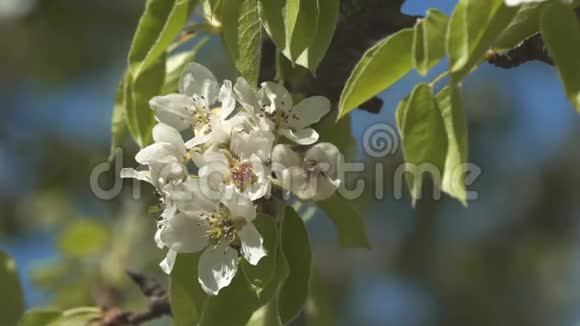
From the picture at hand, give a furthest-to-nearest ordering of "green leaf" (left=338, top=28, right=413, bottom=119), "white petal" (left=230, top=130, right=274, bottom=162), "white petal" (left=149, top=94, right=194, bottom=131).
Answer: "white petal" (left=149, top=94, right=194, bottom=131), "white petal" (left=230, top=130, right=274, bottom=162), "green leaf" (left=338, top=28, right=413, bottom=119)

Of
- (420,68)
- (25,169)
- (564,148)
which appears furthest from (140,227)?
(564,148)

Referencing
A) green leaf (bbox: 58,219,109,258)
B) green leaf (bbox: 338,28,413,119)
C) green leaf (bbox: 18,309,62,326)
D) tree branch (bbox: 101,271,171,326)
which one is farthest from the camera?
green leaf (bbox: 58,219,109,258)

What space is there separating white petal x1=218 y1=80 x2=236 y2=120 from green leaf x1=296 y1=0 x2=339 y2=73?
0.11m

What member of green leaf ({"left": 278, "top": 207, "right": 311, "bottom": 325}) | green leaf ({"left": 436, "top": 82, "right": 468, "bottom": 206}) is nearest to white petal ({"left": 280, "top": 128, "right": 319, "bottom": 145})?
green leaf ({"left": 278, "top": 207, "right": 311, "bottom": 325})

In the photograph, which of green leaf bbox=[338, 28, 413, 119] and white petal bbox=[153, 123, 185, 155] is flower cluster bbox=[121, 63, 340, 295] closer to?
white petal bbox=[153, 123, 185, 155]

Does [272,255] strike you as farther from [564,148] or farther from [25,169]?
[564,148]

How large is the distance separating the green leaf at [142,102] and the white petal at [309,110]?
0.85 ft

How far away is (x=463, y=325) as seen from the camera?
4.97 meters

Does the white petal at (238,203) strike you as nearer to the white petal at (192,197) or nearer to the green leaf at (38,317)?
the white petal at (192,197)

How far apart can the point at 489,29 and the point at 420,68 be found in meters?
0.08

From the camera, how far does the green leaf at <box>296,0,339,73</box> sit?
1174mm

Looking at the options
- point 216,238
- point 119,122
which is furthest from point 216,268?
point 119,122

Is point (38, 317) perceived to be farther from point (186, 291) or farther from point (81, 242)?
point (81, 242)

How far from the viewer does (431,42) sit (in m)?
1.04
